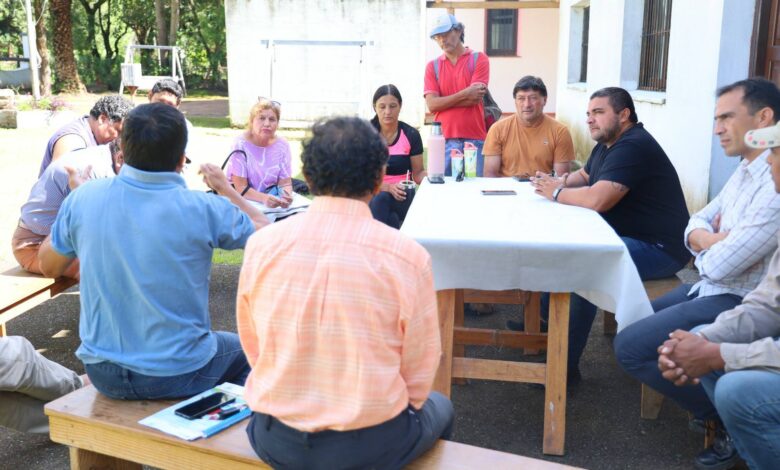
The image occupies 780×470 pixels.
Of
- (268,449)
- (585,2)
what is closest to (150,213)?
(268,449)

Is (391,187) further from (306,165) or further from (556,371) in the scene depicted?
(306,165)

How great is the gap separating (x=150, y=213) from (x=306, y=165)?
30.3 inches

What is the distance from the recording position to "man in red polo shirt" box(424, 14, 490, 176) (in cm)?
585

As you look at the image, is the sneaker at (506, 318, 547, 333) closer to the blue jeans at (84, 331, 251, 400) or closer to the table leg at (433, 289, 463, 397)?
the table leg at (433, 289, 463, 397)

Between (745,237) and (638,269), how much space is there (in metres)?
0.92

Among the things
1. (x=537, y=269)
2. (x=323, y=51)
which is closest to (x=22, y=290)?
(x=537, y=269)

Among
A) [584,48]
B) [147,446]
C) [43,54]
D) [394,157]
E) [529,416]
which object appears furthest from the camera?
[43,54]

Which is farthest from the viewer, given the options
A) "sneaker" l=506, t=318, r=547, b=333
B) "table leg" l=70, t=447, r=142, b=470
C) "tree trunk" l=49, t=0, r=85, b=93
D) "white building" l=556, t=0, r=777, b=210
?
"tree trunk" l=49, t=0, r=85, b=93

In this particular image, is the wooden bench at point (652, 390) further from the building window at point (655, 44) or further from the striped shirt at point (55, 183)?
the building window at point (655, 44)

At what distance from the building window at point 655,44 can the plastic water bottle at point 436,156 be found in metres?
4.07

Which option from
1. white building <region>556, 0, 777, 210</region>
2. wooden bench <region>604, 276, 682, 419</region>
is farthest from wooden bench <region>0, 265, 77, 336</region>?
white building <region>556, 0, 777, 210</region>

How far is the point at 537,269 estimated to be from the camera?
9.96ft

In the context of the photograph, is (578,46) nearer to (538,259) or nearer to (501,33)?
(501,33)

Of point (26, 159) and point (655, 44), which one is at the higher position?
point (655, 44)
